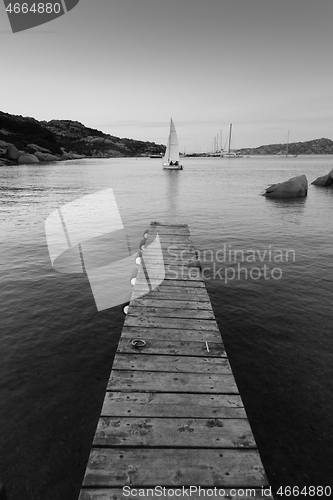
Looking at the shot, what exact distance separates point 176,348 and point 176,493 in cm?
351

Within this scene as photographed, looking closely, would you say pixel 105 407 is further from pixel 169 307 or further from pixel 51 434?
pixel 169 307

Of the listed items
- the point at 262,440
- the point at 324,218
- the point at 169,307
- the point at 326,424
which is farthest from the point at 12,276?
the point at 324,218

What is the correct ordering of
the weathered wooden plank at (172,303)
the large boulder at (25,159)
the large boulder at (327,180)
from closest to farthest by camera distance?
the weathered wooden plank at (172,303) < the large boulder at (327,180) < the large boulder at (25,159)

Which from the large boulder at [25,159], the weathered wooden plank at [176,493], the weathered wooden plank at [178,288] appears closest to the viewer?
the weathered wooden plank at [176,493]

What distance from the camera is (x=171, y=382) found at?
20.7 ft

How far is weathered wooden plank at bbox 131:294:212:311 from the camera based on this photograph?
9.77m

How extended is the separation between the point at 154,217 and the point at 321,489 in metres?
26.5

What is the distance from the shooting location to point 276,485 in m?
5.71

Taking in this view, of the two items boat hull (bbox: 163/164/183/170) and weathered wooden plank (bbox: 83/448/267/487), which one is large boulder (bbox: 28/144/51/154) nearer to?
boat hull (bbox: 163/164/183/170)

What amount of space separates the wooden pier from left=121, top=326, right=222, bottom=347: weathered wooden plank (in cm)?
3

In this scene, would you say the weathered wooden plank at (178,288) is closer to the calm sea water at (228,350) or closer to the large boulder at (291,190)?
the calm sea water at (228,350)

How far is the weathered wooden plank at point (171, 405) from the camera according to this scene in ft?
17.9

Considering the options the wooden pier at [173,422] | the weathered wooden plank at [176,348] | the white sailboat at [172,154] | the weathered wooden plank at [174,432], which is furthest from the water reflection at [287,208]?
the white sailboat at [172,154]

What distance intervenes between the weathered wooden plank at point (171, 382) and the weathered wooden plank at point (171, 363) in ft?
0.46
